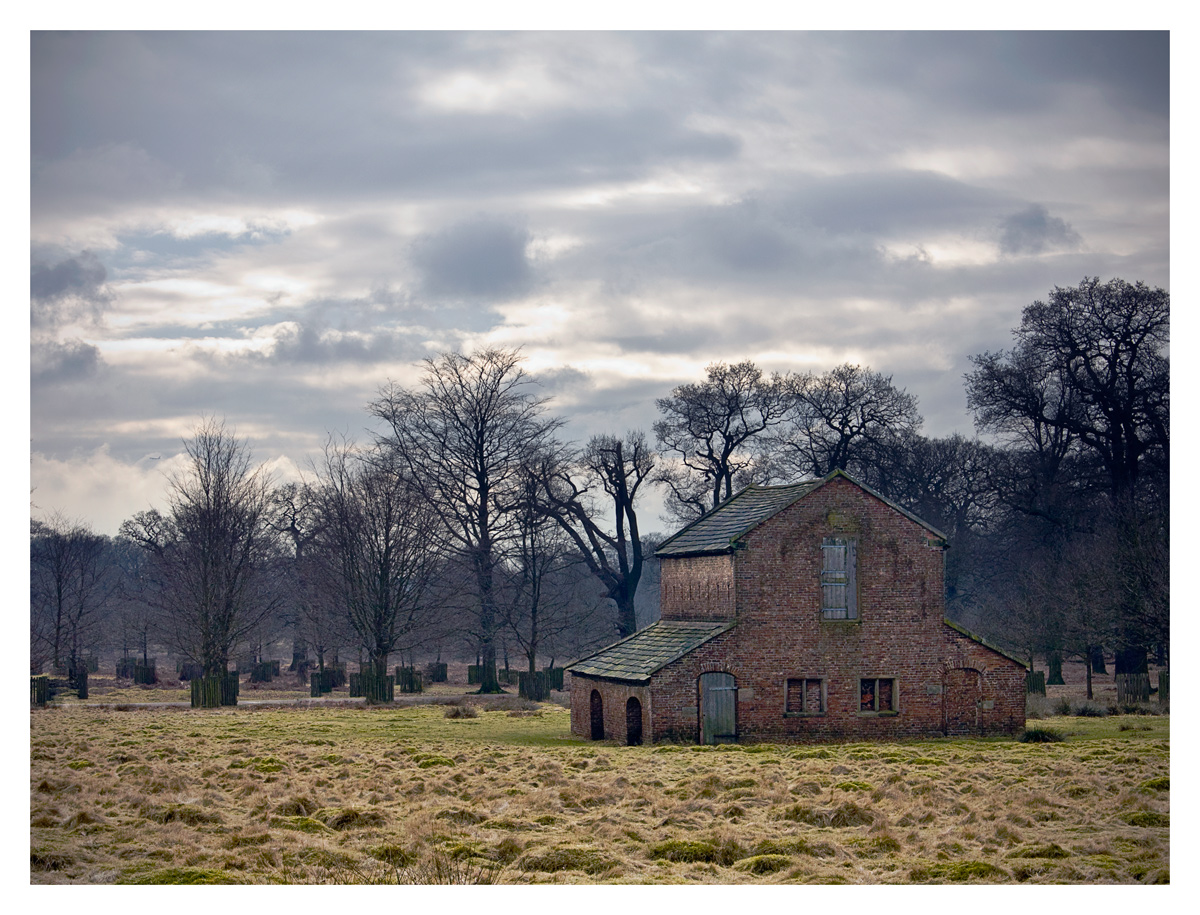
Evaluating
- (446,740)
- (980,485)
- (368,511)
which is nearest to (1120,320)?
(446,740)

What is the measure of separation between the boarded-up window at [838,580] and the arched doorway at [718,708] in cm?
315

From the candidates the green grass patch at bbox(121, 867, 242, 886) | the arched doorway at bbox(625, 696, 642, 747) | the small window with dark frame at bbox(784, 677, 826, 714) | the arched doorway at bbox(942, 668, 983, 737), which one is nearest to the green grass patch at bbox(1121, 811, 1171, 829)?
the green grass patch at bbox(121, 867, 242, 886)

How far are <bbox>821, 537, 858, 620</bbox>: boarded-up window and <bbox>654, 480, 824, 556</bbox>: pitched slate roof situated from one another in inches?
64.1

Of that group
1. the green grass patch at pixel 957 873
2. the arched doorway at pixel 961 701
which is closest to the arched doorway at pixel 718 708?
the arched doorway at pixel 961 701

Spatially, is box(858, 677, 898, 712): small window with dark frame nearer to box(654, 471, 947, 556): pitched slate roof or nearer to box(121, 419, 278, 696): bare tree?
box(654, 471, 947, 556): pitched slate roof

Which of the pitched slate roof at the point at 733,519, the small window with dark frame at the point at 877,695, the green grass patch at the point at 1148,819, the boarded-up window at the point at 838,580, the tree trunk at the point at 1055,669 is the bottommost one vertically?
the tree trunk at the point at 1055,669

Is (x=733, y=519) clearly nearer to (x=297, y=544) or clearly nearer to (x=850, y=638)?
(x=850, y=638)

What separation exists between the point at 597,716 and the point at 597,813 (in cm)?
1332

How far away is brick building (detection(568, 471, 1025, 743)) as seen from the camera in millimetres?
26859

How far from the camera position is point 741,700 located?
26.8 metres

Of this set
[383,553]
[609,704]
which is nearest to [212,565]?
[383,553]

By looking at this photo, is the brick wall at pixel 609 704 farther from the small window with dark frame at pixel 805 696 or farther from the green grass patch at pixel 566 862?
the green grass patch at pixel 566 862

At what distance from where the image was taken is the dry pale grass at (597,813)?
42.7 feet

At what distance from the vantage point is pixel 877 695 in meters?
27.7
